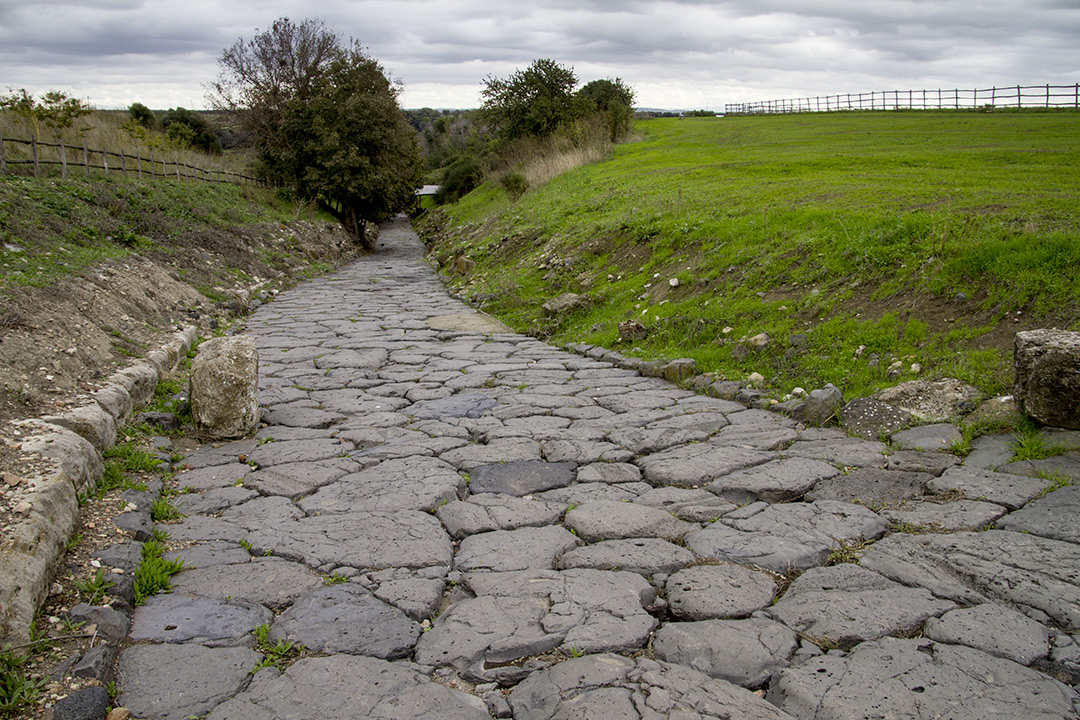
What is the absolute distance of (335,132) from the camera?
2678 centimetres

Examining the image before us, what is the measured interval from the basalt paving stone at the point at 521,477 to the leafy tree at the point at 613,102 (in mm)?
28585

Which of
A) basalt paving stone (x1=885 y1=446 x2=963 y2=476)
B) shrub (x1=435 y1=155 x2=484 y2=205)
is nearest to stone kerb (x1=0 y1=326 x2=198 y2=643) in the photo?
basalt paving stone (x1=885 y1=446 x2=963 y2=476)

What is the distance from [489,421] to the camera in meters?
6.45

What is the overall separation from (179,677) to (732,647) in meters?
2.26

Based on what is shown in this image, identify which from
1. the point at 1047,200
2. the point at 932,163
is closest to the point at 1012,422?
the point at 1047,200

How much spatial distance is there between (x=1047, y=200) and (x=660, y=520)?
7124mm

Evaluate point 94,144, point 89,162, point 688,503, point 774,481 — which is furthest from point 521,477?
point 94,144

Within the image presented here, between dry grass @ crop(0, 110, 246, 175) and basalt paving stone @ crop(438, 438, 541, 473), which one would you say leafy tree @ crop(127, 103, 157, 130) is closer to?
dry grass @ crop(0, 110, 246, 175)

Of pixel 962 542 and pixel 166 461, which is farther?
pixel 166 461

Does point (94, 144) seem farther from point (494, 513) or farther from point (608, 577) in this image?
point (608, 577)

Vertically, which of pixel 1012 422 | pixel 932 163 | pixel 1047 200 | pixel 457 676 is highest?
pixel 932 163

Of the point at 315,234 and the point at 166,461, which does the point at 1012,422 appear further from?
the point at 315,234

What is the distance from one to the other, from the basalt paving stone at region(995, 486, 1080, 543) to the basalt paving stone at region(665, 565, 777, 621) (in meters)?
1.42

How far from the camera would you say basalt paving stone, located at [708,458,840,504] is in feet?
15.2
